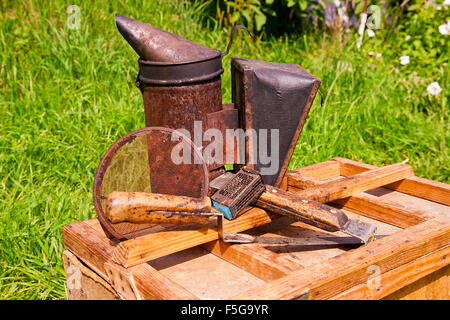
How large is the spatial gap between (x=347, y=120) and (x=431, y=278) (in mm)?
1837

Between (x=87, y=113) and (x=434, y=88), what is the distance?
8.35 ft

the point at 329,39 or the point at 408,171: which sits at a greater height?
the point at 329,39

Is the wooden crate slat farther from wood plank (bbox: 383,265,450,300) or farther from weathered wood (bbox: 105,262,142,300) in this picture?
wood plank (bbox: 383,265,450,300)

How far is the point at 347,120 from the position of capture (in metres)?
3.52

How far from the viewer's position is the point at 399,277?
163 cm

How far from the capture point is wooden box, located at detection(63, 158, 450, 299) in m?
1.45

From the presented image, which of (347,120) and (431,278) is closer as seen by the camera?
(431,278)

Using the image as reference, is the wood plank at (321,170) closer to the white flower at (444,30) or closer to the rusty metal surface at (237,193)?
the rusty metal surface at (237,193)

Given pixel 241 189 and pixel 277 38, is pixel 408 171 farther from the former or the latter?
pixel 277 38

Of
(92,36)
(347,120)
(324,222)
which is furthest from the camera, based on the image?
(92,36)

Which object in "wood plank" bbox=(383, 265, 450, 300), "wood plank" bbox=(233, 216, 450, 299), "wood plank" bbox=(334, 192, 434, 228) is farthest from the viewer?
"wood plank" bbox=(334, 192, 434, 228)

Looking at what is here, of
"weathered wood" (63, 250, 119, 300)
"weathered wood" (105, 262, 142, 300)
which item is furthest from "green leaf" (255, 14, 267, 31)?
"weathered wood" (105, 262, 142, 300)

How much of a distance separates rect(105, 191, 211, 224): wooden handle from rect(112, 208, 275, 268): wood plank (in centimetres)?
5
